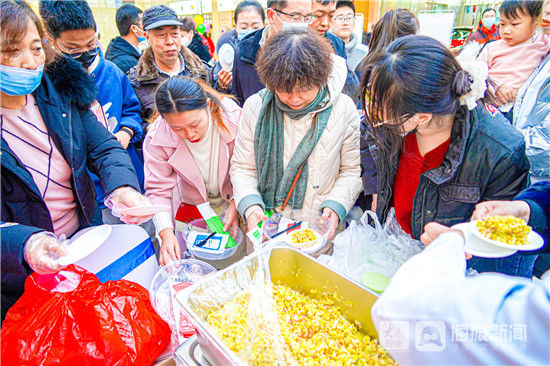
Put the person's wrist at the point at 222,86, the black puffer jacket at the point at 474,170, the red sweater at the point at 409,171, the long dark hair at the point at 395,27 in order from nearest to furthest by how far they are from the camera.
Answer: the black puffer jacket at the point at 474,170 < the red sweater at the point at 409,171 < the long dark hair at the point at 395,27 < the person's wrist at the point at 222,86

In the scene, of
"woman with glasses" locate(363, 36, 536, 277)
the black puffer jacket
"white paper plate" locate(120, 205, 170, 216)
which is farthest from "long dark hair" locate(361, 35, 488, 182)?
"white paper plate" locate(120, 205, 170, 216)

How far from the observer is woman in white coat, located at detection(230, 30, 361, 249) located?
1.72 m

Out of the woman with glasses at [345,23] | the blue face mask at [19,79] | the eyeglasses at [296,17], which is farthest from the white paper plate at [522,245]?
the woman with glasses at [345,23]

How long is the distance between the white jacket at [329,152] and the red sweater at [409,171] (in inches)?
10.7

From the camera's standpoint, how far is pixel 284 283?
132 centimetres

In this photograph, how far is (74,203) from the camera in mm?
1683

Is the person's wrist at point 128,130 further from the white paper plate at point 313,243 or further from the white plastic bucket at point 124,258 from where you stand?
the white paper plate at point 313,243

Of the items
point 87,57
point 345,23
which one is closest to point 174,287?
point 87,57

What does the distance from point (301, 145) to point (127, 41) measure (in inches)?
126

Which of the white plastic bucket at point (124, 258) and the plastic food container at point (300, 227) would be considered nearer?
the white plastic bucket at point (124, 258)

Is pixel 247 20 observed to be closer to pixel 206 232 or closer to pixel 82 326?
pixel 206 232

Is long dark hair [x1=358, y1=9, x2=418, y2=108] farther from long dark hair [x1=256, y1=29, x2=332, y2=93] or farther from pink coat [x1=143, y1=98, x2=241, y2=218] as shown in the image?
pink coat [x1=143, y1=98, x2=241, y2=218]

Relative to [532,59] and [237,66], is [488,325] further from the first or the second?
[532,59]

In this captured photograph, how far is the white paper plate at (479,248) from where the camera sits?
1.03 metres
